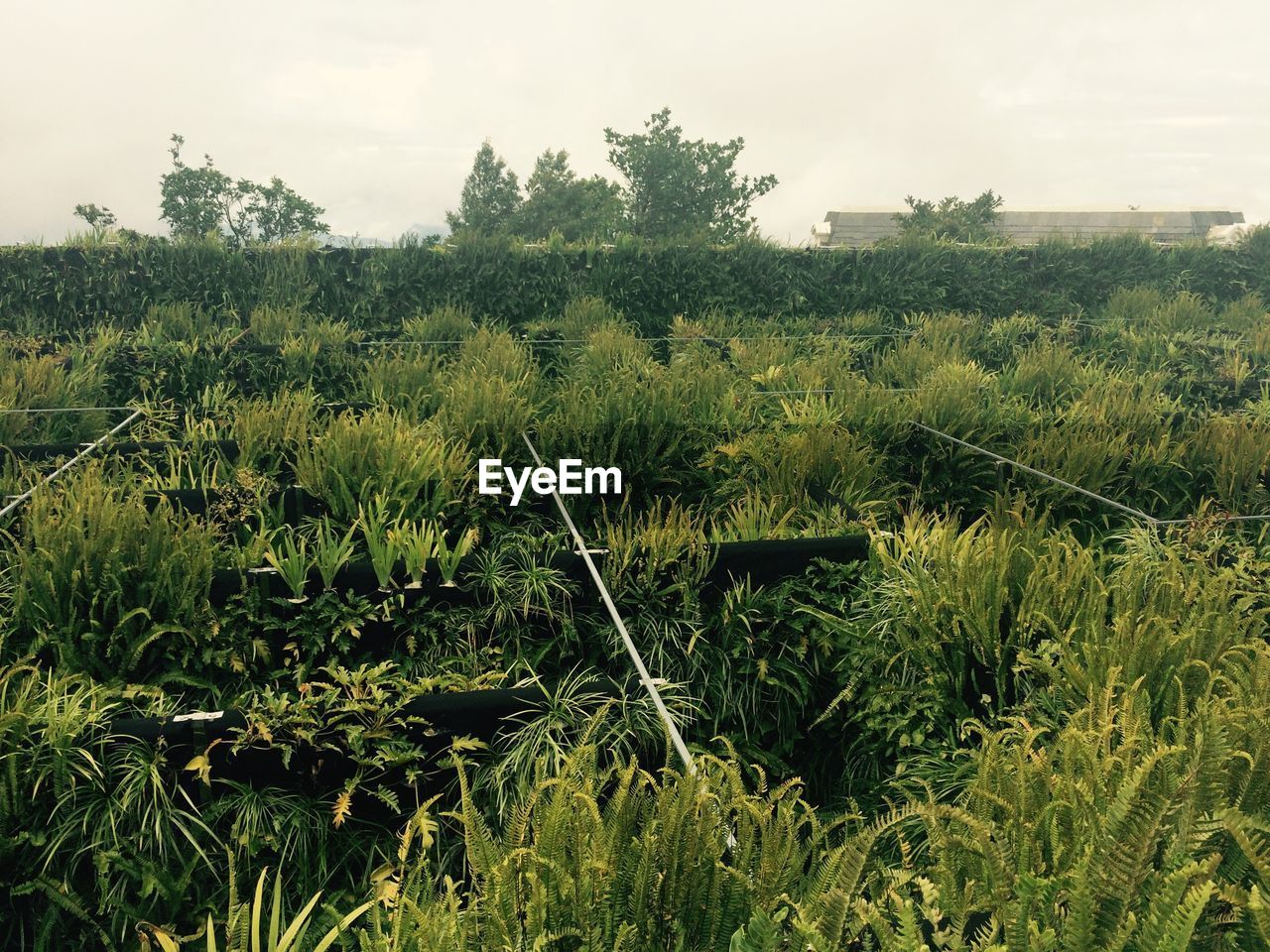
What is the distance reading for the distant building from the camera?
3000 centimetres

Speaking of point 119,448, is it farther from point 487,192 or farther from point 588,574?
point 487,192

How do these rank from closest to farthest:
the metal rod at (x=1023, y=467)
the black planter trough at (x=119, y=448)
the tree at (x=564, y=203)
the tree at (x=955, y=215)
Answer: the metal rod at (x=1023, y=467) < the black planter trough at (x=119, y=448) < the tree at (x=955, y=215) < the tree at (x=564, y=203)

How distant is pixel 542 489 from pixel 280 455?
4.91 ft

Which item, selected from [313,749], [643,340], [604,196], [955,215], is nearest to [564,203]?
[604,196]

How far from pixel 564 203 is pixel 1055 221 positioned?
70.3 feet

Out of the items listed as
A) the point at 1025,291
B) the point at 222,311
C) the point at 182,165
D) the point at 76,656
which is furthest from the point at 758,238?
the point at 182,165

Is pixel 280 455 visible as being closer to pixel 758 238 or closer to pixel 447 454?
pixel 447 454

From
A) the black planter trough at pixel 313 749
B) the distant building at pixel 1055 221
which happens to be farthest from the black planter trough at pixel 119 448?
the distant building at pixel 1055 221

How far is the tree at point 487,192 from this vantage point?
45406mm

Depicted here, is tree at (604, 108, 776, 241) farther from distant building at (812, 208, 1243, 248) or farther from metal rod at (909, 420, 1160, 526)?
metal rod at (909, 420, 1160, 526)

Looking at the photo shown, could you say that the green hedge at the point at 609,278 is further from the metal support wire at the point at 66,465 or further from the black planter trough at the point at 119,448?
the black planter trough at the point at 119,448

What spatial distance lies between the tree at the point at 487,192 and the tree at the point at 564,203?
548cm
